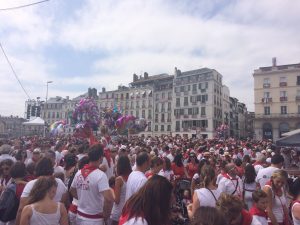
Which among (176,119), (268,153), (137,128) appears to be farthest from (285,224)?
(176,119)

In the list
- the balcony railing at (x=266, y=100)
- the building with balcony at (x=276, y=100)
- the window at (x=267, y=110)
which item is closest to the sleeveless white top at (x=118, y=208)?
the building with balcony at (x=276, y=100)

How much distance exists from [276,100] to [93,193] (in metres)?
55.8

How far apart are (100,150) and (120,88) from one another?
7261cm

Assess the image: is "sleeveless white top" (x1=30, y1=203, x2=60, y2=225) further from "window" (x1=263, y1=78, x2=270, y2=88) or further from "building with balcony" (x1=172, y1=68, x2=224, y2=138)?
"window" (x1=263, y1=78, x2=270, y2=88)

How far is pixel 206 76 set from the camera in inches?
2260

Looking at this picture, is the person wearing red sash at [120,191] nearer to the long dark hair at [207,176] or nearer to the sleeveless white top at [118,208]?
the sleeveless white top at [118,208]

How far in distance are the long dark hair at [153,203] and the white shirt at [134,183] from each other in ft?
5.88

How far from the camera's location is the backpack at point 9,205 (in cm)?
383

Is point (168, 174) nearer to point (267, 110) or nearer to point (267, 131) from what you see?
point (267, 131)

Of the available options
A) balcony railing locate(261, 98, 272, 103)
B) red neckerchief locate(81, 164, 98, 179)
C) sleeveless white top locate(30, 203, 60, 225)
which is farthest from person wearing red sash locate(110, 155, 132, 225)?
balcony railing locate(261, 98, 272, 103)

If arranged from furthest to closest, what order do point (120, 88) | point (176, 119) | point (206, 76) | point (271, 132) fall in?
point (120, 88) → point (176, 119) → point (206, 76) → point (271, 132)

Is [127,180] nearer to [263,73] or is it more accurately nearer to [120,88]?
[263,73]

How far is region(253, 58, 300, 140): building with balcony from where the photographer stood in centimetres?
5169

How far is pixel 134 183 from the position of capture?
13.6 ft
